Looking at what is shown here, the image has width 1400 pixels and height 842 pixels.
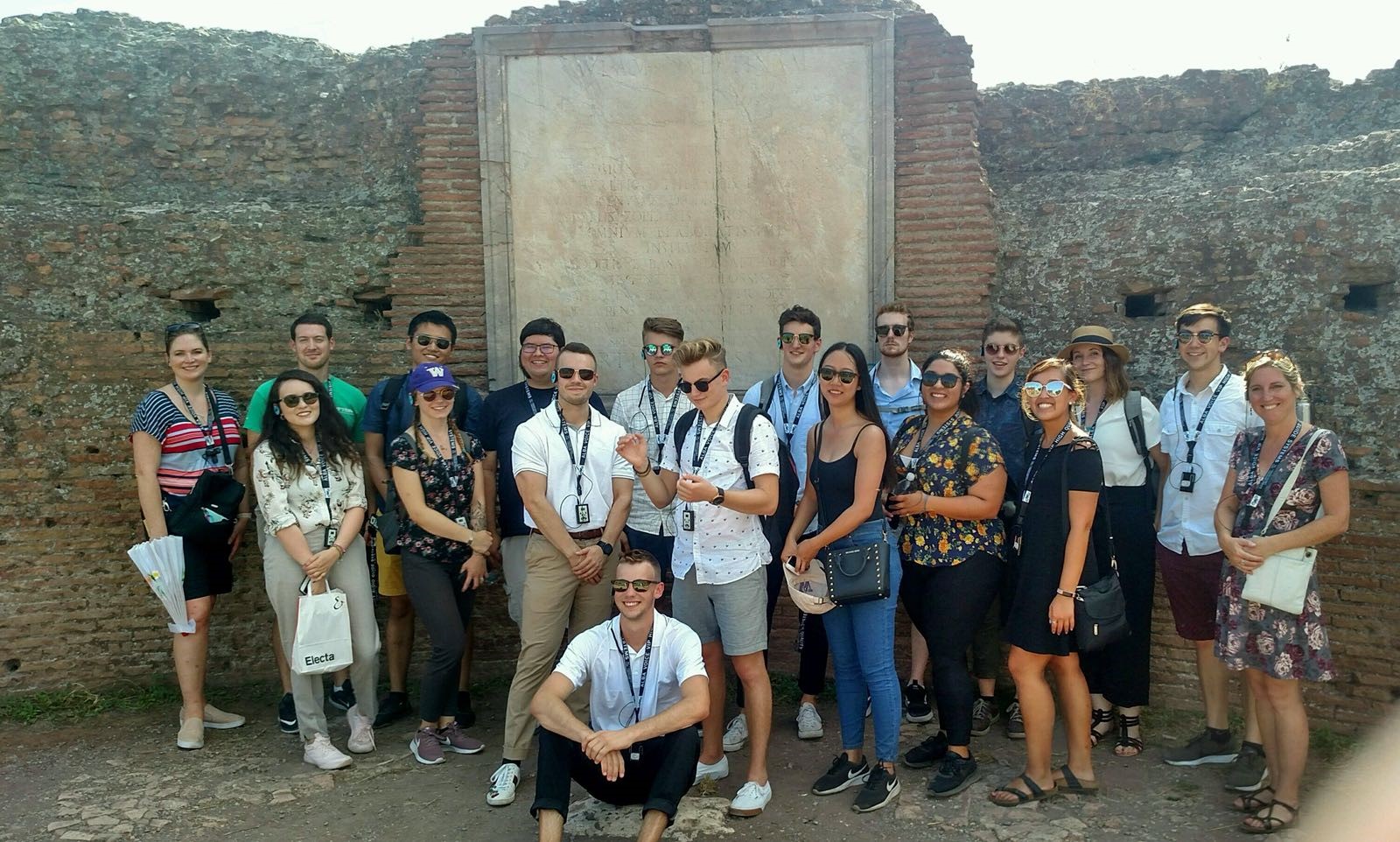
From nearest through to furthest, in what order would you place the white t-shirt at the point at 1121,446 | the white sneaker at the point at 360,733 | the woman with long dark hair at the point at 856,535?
1. the woman with long dark hair at the point at 856,535
2. the white t-shirt at the point at 1121,446
3. the white sneaker at the point at 360,733

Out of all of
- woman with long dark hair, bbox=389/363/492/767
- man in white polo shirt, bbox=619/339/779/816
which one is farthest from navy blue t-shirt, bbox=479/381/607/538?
man in white polo shirt, bbox=619/339/779/816

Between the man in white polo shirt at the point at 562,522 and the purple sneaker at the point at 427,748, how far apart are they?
1.25 feet

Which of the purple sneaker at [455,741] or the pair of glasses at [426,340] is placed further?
the pair of glasses at [426,340]

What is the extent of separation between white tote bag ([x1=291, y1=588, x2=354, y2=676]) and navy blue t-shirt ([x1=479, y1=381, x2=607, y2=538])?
91 cm

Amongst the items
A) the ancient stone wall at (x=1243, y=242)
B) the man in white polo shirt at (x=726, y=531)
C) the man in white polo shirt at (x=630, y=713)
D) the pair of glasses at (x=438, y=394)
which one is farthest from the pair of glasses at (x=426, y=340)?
the ancient stone wall at (x=1243, y=242)

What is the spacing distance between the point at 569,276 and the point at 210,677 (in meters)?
3.37

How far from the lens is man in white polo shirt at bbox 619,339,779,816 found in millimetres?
4266

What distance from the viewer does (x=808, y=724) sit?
5.12 m

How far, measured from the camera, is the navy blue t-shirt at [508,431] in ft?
16.6

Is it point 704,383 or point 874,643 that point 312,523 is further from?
point 874,643

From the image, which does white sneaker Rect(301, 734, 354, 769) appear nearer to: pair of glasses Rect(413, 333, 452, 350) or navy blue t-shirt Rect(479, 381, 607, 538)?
navy blue t-shirt Rect(479, 381, 607, 538)

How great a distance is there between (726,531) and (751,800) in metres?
1.18

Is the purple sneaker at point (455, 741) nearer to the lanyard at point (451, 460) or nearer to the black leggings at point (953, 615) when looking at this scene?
the lanyard at point (451, 460)

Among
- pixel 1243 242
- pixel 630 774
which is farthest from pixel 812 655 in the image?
pixel 1243 242
